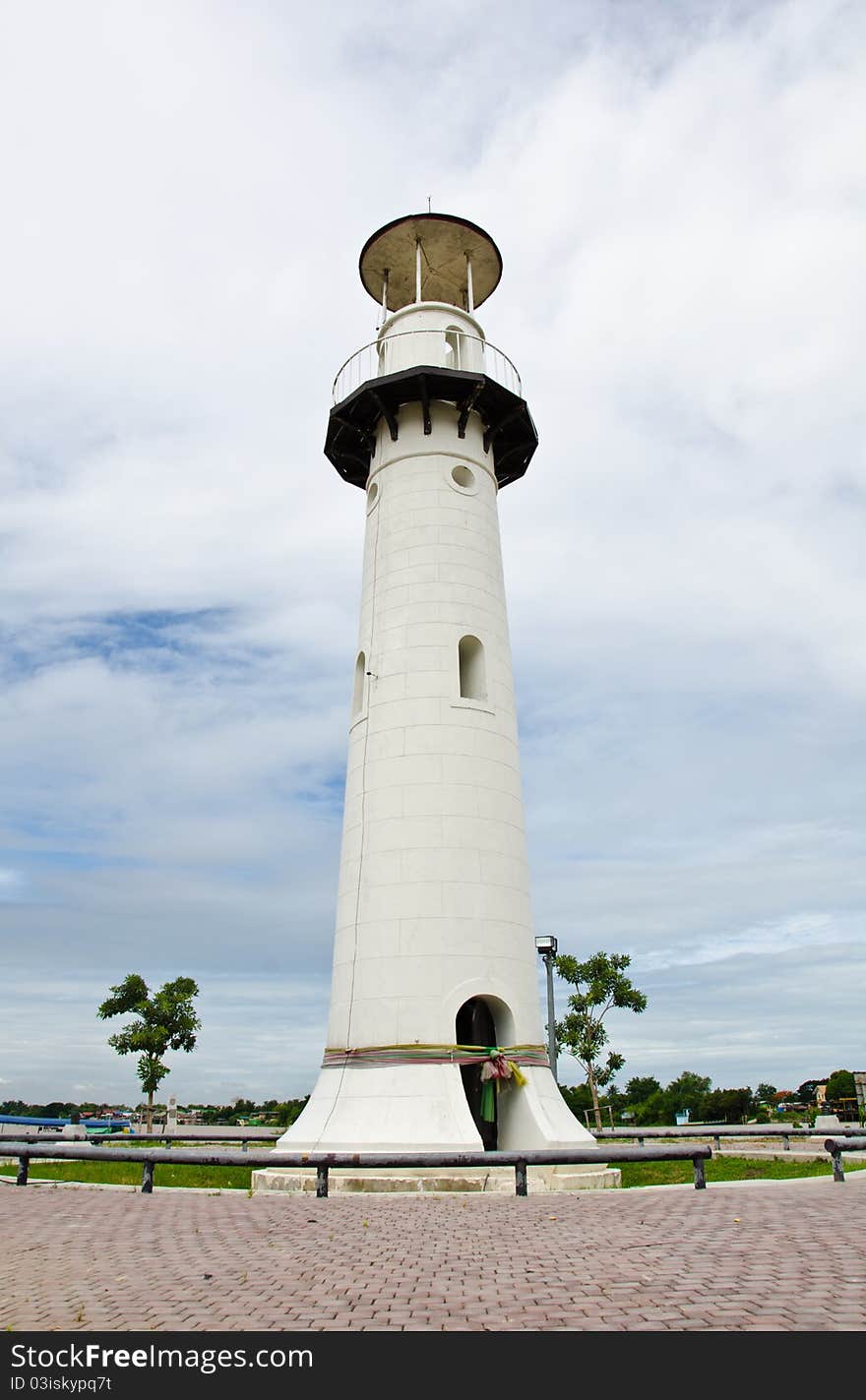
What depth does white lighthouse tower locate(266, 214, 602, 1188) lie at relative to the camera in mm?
16062

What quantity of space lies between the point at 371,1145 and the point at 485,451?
1428 cm

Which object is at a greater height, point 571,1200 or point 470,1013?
point 470,1013

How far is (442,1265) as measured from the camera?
7.75 meters

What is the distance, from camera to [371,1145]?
14906 mm

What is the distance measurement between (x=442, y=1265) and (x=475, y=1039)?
10.6 m

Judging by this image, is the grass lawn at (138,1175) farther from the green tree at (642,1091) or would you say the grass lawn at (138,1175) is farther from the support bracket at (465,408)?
the green tree at (642,1091)

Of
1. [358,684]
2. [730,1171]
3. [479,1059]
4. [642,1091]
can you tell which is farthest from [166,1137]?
[642,1091]

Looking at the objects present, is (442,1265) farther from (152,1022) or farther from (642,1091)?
(642,1091)

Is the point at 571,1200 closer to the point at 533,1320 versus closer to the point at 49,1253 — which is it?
the point at 49,1253

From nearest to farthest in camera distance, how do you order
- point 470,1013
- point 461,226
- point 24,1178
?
point 24,1178, point 470,1013, point 461,226

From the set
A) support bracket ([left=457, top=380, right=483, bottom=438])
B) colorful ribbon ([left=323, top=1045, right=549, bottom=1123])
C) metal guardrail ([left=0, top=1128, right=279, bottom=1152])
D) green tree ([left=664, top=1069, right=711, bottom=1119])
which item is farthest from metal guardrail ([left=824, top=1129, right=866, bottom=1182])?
green tree ([left=664, top=1069, right=711, bottom=1119])

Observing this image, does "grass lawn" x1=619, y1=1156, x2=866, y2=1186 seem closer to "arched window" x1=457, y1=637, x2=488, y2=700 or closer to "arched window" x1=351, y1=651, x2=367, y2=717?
"arched window" x1=457, y1=637, x2=488, y2=700
